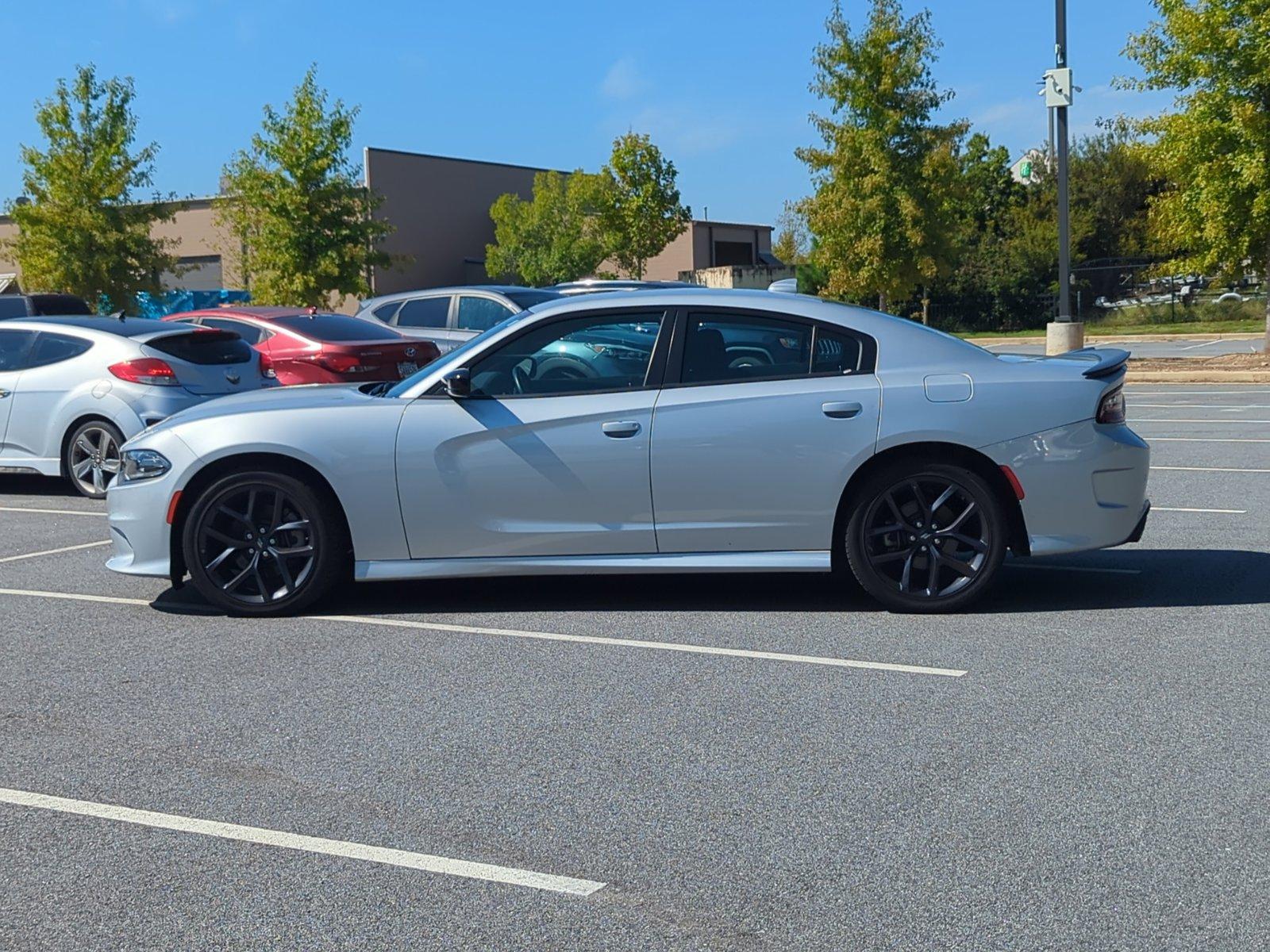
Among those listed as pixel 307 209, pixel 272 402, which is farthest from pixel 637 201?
pixel 272 402

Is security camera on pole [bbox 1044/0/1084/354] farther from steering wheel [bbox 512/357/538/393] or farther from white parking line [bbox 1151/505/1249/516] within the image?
steering wheel [bbox 512/357/538/393]

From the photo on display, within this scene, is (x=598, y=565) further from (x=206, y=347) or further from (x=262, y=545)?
(x=206, y=347)

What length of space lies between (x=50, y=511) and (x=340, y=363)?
4.11 metres

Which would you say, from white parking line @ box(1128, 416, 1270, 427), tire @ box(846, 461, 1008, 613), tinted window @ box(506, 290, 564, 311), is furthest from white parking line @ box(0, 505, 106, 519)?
white parking line @ box(1128, 416, 1270, 427)

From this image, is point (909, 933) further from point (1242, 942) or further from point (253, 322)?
point (253, 322)

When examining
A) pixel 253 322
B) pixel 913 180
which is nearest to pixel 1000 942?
pixel 253 322

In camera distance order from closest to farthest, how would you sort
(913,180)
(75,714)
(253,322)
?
(75,714), (253,322), (913,180)

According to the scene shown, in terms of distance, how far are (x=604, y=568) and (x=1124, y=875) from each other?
3447 mm

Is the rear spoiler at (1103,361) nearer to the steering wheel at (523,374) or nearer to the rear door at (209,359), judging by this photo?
the steering wheel at (523,374)

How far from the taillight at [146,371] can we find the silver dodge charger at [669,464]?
496 cm

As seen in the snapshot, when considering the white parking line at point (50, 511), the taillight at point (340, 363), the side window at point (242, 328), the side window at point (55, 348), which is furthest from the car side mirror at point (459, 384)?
the side window at point (242, 328)

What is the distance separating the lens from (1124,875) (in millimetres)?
3676

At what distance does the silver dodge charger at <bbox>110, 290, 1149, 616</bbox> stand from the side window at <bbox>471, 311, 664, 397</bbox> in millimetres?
11

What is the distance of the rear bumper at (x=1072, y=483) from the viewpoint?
6547 millimetres
